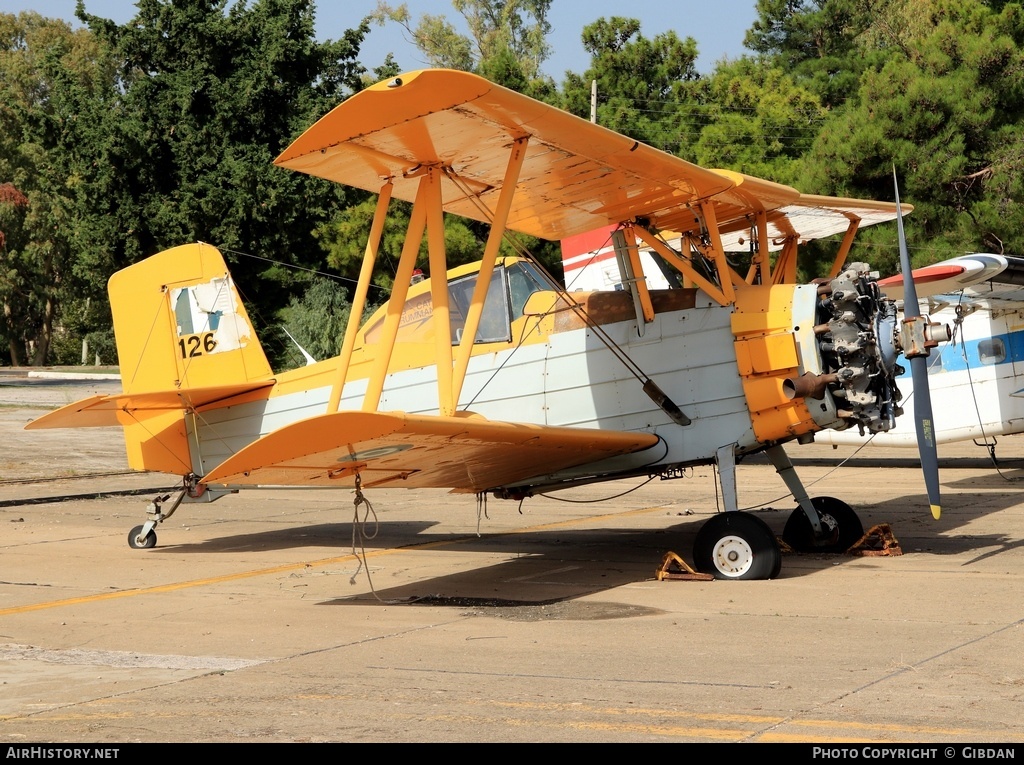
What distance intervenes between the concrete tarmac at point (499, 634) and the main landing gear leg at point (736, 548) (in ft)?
0.49

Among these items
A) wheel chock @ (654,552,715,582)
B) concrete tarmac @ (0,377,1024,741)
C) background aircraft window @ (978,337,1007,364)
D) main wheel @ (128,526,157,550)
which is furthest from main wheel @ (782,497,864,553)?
background aircraft window @ (978,337,1007,364)

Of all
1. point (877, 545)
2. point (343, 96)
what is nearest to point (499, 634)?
point (877, 545)

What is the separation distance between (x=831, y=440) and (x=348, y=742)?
14.8 m

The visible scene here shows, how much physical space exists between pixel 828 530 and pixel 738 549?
1769 millimetres

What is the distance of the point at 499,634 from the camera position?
656 cm

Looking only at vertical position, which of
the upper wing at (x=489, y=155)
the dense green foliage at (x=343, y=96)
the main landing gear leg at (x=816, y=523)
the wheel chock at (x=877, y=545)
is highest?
the dense green foliage at (x=343, y=96)

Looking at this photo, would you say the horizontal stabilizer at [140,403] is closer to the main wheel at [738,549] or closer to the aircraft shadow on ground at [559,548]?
the aircraft shadow on ground at [559,548]

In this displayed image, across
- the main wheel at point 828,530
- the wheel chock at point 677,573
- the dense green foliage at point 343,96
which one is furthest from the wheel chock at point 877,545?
the dense green foliage at point 343,96

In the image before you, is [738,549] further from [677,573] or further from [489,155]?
[489,155]

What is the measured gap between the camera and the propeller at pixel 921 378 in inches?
319

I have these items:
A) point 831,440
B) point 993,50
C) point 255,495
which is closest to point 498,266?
point 255,495

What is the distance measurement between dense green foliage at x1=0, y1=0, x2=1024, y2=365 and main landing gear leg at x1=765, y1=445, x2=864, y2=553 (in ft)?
49.3

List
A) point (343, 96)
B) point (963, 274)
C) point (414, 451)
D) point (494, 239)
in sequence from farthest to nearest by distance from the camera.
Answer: point (343, 96) < point (963, 274) < point (494, 239) < point (414, 451)

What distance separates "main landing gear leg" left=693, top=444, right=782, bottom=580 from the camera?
26.7ft
